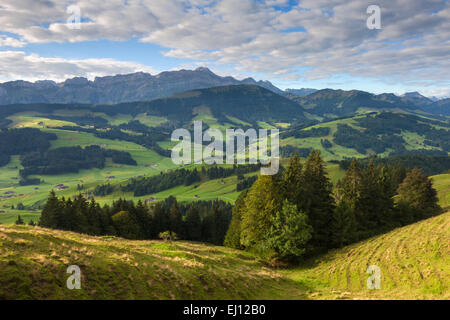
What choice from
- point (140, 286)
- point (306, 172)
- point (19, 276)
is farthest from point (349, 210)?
point (19, 276)

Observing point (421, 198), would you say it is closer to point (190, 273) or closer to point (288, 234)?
point (288, 234)

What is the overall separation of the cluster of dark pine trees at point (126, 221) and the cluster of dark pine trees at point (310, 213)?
3148 cm

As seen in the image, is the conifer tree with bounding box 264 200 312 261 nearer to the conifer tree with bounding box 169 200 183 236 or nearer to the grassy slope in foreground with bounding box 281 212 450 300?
the grassy slope in foreground with bounding box 281 212 450 300

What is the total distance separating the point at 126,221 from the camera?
78562 mm

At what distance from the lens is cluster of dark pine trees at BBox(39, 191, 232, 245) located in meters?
68.2

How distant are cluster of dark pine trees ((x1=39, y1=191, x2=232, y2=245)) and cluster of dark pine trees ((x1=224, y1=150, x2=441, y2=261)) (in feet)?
103

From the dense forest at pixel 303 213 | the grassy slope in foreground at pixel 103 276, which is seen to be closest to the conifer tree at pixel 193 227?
the dense forest at pixel 303 213

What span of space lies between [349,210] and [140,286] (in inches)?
1704

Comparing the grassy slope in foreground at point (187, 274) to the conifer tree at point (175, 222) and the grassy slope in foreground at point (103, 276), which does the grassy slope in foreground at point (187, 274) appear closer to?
the grassy slope in foreground at point (103, 276)

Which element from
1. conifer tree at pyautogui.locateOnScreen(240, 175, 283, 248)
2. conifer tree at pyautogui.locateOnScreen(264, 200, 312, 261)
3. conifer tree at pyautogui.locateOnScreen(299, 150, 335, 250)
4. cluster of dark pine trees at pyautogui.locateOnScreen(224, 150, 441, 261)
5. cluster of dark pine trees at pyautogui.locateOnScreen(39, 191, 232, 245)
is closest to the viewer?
conifer tree at pyautogui.locateOnScreen(264, 200, 312, 261)

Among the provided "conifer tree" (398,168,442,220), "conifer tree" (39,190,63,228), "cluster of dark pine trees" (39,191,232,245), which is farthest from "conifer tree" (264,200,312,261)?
"conifer tree" (39,190,63,228)

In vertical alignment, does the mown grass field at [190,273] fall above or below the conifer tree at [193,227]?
above

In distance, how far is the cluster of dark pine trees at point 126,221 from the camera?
68188 mm
